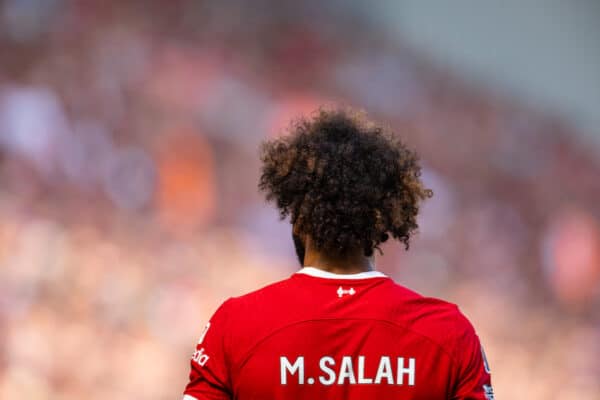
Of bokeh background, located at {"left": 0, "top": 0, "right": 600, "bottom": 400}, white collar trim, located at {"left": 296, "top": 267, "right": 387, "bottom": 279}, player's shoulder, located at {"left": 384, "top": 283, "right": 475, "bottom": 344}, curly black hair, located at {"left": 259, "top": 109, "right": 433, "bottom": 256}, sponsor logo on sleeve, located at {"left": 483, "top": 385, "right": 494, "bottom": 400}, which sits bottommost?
sponsor logo on sleeve, located at {"left": 483, "top": 385, "right": 494, "bottom": 400}

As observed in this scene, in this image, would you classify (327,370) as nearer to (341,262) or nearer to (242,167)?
(341,262)

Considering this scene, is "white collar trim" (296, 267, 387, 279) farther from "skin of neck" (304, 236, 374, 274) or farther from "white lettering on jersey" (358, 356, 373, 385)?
"white lettering on jersey" (358, 356, 373, 385)

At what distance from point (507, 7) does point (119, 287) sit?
10.7ft

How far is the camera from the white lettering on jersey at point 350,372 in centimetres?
167

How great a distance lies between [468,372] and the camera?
1729 millimetres

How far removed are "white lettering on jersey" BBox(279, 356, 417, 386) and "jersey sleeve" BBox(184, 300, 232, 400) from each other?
0.38 feet

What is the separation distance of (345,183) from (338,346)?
312mm

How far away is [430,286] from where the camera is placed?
5.80 metres

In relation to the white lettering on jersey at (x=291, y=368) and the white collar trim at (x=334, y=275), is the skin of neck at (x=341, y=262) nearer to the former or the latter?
the white collar trim at (x=334, y=275)

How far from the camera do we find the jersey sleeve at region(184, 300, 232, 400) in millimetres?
1724

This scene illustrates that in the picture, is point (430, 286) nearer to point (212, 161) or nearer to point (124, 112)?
point (212, 161)

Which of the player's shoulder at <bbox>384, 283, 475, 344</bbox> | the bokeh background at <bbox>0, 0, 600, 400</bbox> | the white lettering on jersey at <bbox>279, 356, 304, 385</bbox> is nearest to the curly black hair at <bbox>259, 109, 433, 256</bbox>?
the player's shoulder at <bbox>384, 283, 475, 344</bbox>

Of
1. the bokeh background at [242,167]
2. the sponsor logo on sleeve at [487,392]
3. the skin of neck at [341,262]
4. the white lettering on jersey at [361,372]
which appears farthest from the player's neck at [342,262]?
the bokeh background at [242,167]

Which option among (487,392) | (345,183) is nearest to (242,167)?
(345,183)
